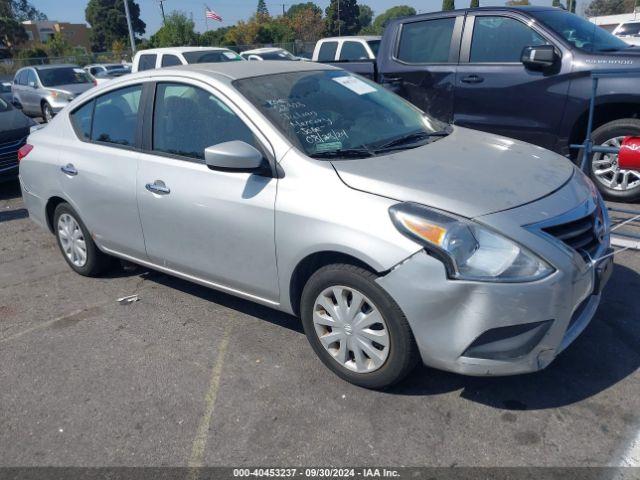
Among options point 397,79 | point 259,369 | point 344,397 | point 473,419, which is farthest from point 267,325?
point 397,79

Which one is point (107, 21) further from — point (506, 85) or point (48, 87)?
point (506, 85)

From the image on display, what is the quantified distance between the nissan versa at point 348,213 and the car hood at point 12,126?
4.58m

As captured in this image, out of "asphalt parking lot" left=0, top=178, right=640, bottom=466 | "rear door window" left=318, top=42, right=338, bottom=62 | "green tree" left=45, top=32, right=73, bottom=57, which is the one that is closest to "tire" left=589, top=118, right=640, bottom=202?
"asphalt parking lot" left=0, top=178, right=640, bottom=466

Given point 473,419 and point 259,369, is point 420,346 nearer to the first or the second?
point 473,419

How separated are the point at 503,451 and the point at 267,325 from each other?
5.95ft

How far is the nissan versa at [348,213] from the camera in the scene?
Answer: 267 cm

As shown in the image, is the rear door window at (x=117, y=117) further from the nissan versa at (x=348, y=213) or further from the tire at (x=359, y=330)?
the tire at (x=359, y=330)

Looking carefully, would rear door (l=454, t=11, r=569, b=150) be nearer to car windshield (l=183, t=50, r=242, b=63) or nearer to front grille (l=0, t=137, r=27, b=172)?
front grille (l=0, t=137, r=27, b=172)

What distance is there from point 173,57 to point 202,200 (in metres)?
9.81

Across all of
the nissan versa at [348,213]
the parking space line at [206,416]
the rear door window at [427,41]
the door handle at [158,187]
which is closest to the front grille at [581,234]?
the nissan versa at [348,213]

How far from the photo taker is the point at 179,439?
2875mm

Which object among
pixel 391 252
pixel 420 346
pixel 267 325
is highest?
pixel 391 252

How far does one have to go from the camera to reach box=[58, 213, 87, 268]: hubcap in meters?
4.81

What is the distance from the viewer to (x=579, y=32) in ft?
20.6
